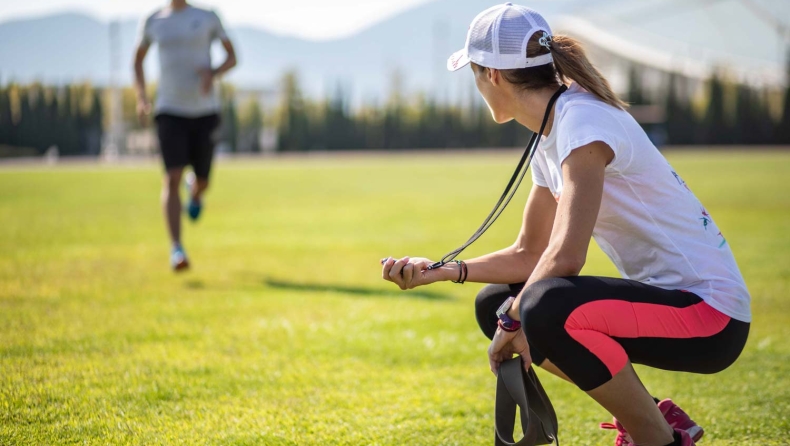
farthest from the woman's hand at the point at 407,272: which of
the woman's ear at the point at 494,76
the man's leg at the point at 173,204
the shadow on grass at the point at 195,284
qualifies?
the man's leg at the point at 173,204

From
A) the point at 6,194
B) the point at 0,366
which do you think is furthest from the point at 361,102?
the point at 0,366

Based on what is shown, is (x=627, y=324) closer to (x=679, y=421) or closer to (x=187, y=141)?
(x=679, y=421)

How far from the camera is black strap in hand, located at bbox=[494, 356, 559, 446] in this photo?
2.65m

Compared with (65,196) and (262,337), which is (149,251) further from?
(65,196)

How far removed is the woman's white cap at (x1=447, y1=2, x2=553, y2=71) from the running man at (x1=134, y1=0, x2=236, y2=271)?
5263mm

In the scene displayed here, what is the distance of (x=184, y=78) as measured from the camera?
754 centimetres

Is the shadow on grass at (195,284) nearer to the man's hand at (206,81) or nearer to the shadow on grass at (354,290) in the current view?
the shadow on grass at (354,290)

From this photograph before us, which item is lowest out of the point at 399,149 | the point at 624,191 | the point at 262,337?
the point at 399,149

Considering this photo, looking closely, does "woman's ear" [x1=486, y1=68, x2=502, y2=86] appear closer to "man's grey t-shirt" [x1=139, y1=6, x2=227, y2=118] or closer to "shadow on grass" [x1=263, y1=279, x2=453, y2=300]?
"shadow on grass" [x1=263, y1=279, x2=453, y2=300]

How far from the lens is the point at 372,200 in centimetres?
1625

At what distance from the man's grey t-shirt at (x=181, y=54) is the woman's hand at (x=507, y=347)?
5579mm

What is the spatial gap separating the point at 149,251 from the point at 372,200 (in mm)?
8033

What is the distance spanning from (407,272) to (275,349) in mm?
2041

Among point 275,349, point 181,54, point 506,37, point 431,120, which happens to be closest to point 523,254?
point 506,37
